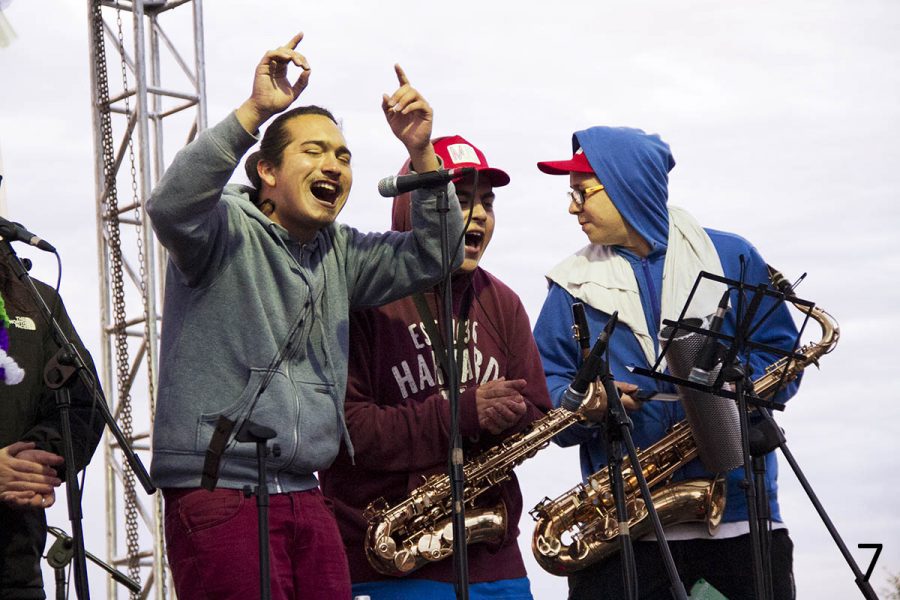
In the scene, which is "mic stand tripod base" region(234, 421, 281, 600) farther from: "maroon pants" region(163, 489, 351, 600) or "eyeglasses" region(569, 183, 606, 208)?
"eyeglasses" region(569, 183, 606, 208)

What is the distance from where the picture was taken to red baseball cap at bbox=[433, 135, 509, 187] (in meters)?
5.64

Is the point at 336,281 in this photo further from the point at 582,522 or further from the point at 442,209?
the point at 582,522

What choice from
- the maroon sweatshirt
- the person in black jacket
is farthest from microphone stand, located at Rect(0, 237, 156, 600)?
the maroon sweatshirt

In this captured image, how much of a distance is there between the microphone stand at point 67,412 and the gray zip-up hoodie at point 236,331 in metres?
0.24

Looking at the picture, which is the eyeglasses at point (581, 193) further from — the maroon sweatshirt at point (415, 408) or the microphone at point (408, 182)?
the microphone at point (408, 182)

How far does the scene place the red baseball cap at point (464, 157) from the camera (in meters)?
5.64

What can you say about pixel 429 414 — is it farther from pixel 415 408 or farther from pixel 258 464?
pixel 258 464

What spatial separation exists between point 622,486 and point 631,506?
1372 mm

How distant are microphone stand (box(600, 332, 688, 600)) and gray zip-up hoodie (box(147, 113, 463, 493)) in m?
0.89

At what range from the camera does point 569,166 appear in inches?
236

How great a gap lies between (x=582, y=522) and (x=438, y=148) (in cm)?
170

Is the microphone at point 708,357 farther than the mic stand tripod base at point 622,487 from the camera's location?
Yes

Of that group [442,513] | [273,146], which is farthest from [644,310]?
[273,146]

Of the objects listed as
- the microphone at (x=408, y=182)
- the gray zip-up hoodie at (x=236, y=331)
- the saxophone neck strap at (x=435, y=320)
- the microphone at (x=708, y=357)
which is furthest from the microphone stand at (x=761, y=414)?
the gray zip-up hoodie at (x=236, y=331)
